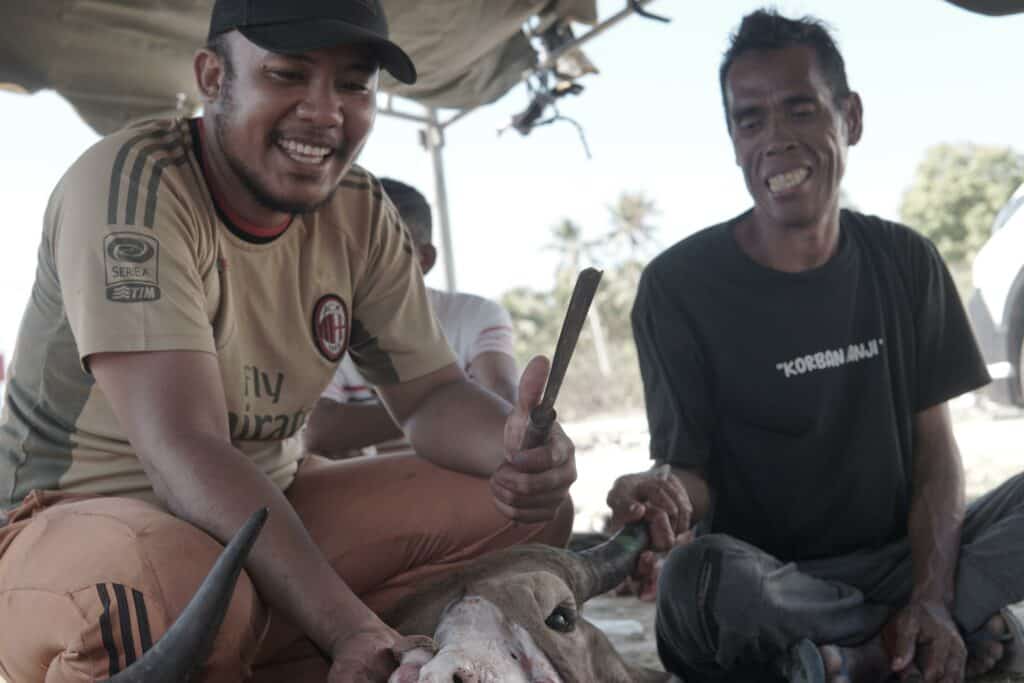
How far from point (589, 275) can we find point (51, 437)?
1.35 metres

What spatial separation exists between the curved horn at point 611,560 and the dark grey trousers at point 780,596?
15.3 inches

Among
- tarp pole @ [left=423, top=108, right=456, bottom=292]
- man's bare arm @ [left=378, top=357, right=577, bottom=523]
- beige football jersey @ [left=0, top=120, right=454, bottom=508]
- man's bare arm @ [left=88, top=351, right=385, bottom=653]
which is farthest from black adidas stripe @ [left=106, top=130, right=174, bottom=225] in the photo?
tarp pole @ [left=423, top=108, right=456, bottom=292]

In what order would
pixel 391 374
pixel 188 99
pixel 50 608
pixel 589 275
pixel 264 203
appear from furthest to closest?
pixel 188 99, pixel 391 374, pixel 264 203, pixel 50 608, pixel 589 275

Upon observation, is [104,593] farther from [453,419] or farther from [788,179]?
[788,179]

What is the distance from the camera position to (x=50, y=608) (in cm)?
178

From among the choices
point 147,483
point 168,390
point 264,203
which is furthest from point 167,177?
point 147,483

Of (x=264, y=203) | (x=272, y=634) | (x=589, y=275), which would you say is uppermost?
(x=264, y=203)

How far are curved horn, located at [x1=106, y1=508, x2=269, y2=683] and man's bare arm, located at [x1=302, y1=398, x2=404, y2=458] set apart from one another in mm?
2697

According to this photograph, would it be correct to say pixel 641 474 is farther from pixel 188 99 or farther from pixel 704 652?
pixel 188 99

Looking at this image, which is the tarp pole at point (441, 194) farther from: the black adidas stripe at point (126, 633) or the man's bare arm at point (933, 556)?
the black adidas stripe at point (126, 633)

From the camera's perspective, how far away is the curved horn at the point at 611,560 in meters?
2.10

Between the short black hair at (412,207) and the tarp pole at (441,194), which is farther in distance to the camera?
the tarp pole at (441,194)

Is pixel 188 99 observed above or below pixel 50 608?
above

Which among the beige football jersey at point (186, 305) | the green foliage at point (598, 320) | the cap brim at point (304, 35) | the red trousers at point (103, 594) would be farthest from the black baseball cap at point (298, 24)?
the green foliage at point (598, 320)
